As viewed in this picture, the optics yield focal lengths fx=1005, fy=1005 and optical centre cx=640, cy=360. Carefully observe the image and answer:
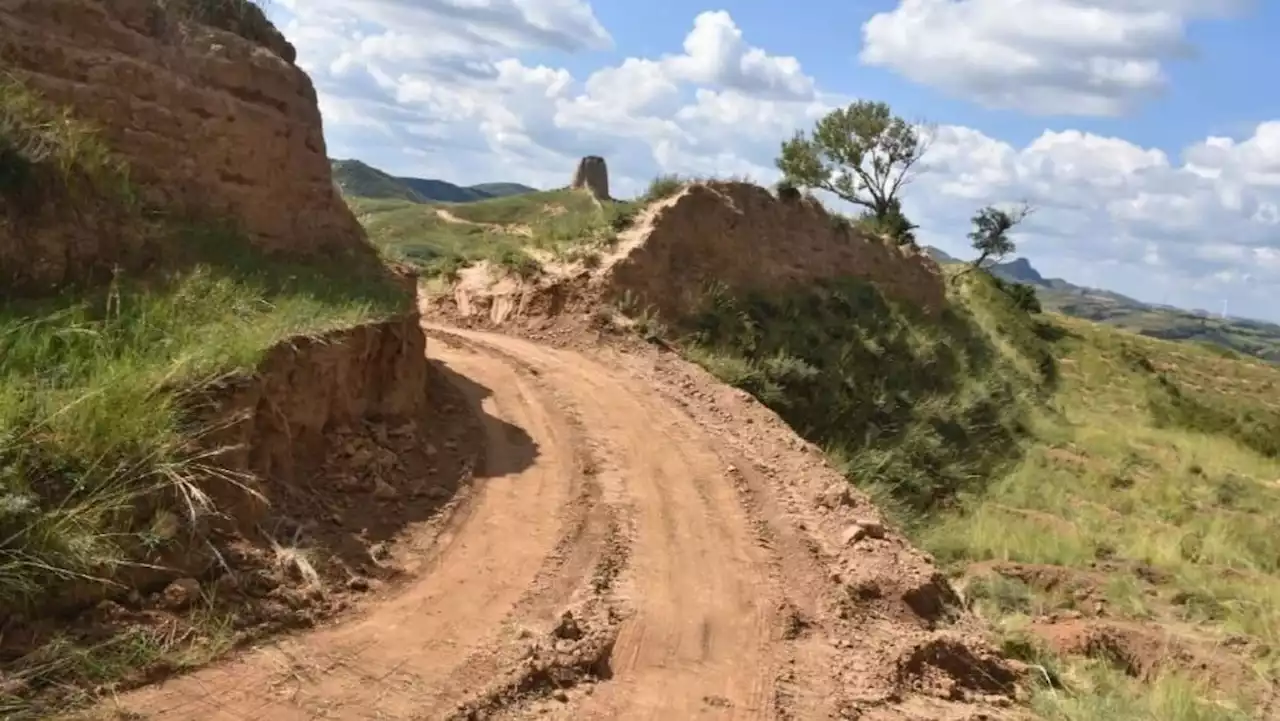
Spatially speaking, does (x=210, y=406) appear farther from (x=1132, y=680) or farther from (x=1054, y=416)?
(x=1054, y=416)

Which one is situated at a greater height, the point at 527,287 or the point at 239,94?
the point at 239,94

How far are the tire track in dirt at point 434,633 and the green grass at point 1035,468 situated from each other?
12.1 feet

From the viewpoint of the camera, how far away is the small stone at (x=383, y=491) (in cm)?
712

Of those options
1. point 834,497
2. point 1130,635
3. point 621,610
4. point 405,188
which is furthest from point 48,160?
point 405,188

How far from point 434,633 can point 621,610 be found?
144cm

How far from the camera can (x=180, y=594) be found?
4.80 metres

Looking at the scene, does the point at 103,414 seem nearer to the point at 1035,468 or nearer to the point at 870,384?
the point at 870,384

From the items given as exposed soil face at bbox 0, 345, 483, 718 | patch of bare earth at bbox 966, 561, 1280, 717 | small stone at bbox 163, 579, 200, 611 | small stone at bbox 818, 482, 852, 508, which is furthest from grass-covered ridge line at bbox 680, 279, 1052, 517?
small stone at bbox 163, 579, 200, 611

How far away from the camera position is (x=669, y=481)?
372 inches

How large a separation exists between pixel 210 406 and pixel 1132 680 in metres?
6.72

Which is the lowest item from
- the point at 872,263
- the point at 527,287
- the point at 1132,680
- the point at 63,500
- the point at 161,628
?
the point at 1132,680

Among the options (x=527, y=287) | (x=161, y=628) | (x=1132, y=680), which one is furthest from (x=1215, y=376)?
(x=161, y=628)

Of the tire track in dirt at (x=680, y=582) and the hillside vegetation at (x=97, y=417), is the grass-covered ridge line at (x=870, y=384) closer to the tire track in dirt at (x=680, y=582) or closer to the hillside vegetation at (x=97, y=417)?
the tire track in dirt at (x=680, y=582)

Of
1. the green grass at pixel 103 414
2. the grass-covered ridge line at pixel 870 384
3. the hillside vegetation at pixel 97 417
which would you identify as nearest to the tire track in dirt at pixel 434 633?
the hillside vegetation at pixel 97 417
